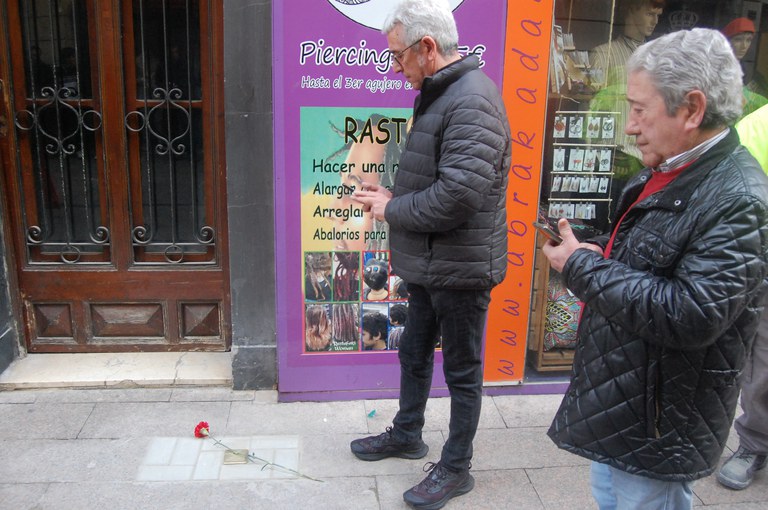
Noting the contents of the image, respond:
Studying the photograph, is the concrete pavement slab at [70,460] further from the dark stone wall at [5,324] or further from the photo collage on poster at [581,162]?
the photo collage on poster at [581,162]

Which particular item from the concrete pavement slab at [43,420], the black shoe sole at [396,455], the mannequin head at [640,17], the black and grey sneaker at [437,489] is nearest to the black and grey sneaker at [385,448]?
the black shoe sole at [396,455]

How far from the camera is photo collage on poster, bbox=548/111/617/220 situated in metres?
3.69

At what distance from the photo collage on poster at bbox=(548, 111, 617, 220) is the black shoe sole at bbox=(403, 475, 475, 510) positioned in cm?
165

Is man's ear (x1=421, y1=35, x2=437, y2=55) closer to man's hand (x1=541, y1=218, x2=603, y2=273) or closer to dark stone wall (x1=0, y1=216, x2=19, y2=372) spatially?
man's hand (x1=541, y1=218, x2=603, y2=273)

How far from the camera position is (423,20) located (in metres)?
2.44

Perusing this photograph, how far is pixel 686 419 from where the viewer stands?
5.59 feet

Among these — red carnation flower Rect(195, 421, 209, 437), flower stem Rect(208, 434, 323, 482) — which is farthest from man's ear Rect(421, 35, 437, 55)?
red carnation flower Rect(195, 421, 209, 437)

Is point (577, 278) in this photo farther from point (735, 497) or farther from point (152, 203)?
point (152, 203)

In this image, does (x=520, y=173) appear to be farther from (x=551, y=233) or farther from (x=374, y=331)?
(x=551, y=233)

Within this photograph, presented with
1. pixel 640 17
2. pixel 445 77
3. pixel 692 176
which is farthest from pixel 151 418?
pixel 640 17

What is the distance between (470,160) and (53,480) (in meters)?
2.39

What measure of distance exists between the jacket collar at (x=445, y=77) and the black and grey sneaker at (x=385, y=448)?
64.6 inches

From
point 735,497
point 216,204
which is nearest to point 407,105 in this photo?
point 216,204

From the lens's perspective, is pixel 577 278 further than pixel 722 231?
Yes
